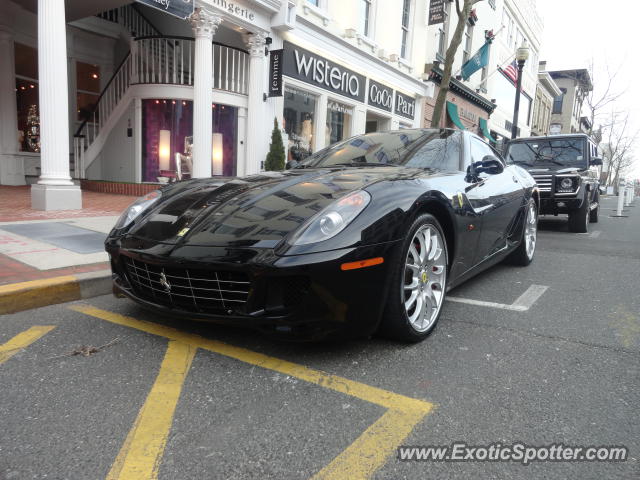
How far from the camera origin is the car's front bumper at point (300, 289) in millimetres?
2078

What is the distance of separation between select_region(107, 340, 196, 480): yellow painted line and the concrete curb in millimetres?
1342

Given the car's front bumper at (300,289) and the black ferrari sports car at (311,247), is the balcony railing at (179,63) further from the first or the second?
the car's front bumper at (300,289)

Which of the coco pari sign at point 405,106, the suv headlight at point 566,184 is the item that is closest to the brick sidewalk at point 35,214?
the suv headlight at point 566,184

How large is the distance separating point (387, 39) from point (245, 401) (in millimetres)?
14715

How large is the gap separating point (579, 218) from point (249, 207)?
25.5 feet

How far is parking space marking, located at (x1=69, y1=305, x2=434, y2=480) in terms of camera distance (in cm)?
154

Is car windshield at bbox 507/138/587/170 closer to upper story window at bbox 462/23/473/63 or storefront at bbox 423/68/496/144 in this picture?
storefront at bbox 423/68/496/144

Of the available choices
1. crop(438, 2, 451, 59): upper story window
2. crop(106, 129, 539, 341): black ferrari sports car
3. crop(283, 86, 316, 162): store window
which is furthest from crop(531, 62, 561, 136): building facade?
crop(106, 129, 539, 341): black ferrari sports car

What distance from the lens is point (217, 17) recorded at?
355 inches

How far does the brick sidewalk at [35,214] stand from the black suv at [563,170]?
7.50 metres

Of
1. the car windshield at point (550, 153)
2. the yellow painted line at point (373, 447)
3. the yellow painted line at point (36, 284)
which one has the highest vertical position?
the car windshield at point (550, 153)

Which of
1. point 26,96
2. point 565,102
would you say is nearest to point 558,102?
point 565,102

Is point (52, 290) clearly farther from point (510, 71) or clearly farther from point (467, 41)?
point (510, 71)

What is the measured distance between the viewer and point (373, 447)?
1640 millimetres
